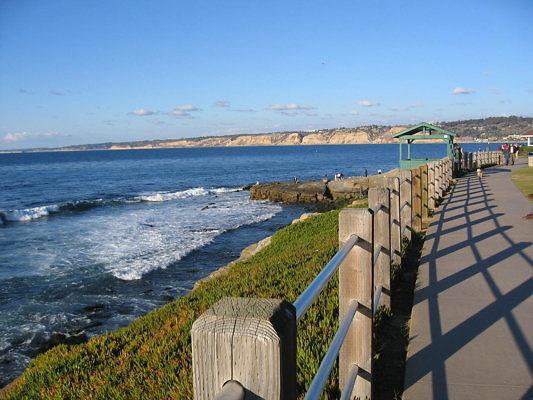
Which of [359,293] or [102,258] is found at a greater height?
[359,293]

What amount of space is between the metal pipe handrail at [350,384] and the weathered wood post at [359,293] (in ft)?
0.19

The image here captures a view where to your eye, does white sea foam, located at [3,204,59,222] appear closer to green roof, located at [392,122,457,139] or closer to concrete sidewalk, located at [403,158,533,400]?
green roof, located at [392,122,457,139]

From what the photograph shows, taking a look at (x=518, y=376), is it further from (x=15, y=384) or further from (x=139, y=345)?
(x=15, y=384)

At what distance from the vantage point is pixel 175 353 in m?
5.12

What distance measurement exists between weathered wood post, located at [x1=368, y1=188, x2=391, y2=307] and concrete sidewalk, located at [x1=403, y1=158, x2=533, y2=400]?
0.41 metres

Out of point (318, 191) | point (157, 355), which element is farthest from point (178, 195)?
point (157, 355)

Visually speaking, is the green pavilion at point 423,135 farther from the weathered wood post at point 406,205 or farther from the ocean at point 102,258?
the weathered wood post at point 406,205

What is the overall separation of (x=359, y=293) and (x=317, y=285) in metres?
1.10

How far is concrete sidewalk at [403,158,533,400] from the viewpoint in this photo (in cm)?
349

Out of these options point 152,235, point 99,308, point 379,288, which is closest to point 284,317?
point 379,288

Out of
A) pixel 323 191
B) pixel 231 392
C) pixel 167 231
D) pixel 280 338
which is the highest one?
pixel 280 338

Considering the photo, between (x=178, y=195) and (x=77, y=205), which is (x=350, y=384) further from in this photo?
(x=178, y=195)

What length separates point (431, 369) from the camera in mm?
3715

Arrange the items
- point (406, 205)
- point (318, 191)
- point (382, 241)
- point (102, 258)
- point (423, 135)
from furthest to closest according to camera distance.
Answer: point (318, 191), point (423, 135), point (102, 258), point (406, 205), point (382, 241)
